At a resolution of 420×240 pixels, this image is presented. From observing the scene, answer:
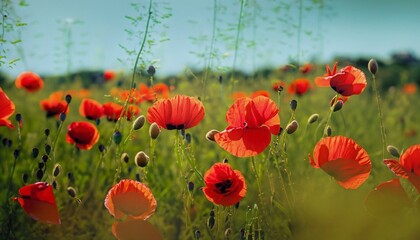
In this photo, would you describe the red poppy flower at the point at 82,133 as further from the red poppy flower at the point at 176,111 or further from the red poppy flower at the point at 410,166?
the red poppy flower at the point at 410,166

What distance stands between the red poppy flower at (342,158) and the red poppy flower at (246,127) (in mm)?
152

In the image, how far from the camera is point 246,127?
1382 mm

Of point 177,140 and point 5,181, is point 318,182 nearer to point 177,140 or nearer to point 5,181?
point 177,140

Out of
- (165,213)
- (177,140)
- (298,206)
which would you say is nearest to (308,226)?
(298,206)

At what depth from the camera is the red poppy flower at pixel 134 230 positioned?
1.36 m

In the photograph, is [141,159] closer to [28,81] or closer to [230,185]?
[230,185]

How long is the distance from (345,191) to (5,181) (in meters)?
1.33

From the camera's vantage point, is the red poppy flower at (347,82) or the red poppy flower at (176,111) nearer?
the red poppy flower at (176,111)

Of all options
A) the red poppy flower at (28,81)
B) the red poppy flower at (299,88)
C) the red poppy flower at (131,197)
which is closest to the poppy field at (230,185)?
the red poppy flower at (131,197)

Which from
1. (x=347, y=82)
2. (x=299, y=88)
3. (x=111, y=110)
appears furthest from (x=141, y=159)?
(x=299, y=88)

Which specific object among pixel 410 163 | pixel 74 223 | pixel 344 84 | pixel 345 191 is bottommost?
pixel 74 223

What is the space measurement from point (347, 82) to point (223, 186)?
48 cm

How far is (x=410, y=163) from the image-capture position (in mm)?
1411

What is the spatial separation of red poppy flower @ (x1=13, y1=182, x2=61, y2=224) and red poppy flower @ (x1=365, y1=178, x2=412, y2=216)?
81cm
